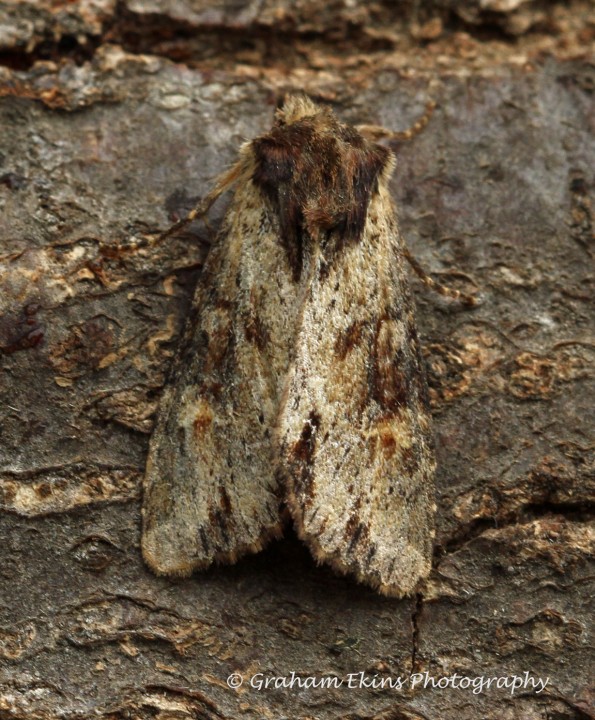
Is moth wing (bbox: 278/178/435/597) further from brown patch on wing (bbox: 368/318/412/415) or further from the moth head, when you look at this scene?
the moth head

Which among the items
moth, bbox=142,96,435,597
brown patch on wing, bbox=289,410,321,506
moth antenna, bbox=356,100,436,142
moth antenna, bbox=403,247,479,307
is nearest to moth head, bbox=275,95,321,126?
moth, bbox=142,96,435,597

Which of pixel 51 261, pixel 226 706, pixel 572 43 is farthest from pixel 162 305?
pixel 572 43

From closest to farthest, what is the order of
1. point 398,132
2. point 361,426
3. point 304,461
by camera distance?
point 304,461, point 361,426, point 398,132

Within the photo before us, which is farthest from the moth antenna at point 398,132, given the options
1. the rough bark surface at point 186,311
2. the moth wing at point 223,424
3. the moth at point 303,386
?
the moth wing at point 223,424

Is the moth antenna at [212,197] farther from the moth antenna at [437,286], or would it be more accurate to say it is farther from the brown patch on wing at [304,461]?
the brown patch on wing at [304,461]

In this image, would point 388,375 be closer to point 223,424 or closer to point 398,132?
point 223,424

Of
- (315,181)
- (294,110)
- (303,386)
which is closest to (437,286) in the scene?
(315,181)

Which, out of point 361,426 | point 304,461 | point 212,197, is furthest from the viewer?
point 212,197
